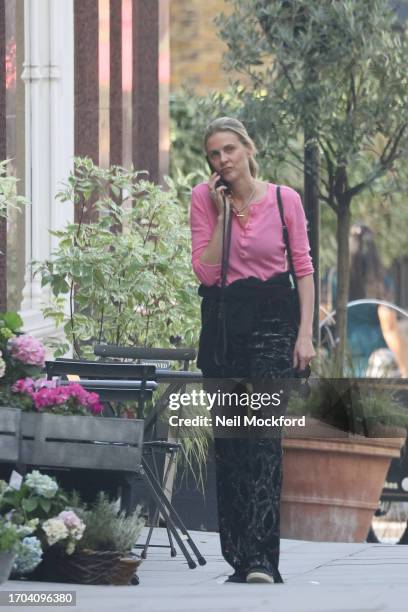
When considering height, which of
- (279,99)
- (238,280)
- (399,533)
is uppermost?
(279,99)

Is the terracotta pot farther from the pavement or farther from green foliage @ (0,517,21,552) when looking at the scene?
green foliage @ (0,517,21,552)

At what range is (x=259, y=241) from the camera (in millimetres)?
7988

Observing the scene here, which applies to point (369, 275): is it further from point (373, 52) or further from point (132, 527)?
point (132, 527)

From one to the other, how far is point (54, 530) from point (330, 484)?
336 cm

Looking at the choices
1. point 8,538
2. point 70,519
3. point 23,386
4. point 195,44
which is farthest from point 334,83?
point 195,44

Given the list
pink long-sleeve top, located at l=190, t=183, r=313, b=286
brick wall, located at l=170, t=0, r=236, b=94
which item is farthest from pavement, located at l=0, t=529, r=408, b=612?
brick wall, located at l=170, t=0, r=236, b=94

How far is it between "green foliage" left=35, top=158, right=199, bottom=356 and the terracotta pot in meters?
1.05

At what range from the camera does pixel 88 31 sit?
14.1 m

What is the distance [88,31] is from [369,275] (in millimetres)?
20458

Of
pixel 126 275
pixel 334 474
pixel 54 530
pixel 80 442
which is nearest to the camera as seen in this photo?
pixel 54 530

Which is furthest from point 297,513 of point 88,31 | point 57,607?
point 88,31

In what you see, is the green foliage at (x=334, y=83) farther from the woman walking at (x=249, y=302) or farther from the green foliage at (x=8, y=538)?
the green foliage at (x=8, y=538)

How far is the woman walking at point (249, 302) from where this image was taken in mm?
7996

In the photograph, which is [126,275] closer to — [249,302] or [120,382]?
[120,382]
